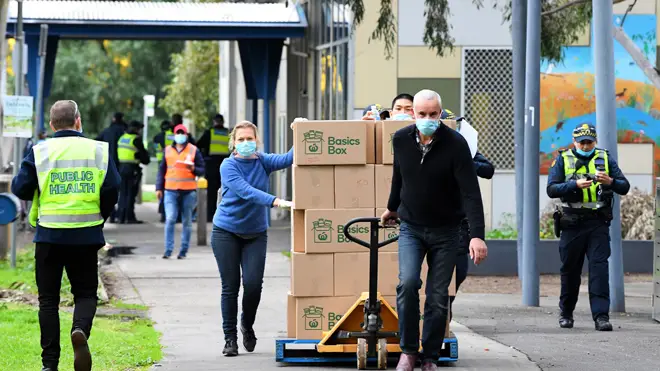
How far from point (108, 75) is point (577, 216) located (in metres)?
49.2

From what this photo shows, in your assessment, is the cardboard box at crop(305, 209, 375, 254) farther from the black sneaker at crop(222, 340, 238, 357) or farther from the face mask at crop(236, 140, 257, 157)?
the black sneaker at crop(222, 340, 238, 357)

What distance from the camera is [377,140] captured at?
31.2 feet

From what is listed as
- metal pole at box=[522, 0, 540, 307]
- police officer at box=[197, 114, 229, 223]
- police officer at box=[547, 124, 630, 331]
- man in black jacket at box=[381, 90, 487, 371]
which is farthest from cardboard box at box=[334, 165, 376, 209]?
police officer at box=[197, 114, 229, 223]

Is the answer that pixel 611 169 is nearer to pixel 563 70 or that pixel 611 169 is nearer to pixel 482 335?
pixel 482 335

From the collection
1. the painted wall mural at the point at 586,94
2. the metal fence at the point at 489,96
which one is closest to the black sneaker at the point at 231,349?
the painted wall mural at the point at 586,94

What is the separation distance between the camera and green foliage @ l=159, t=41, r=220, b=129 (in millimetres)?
43125

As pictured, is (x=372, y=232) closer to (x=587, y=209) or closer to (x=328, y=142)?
(x=328, y=142)

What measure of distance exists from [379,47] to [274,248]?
3.43 metres

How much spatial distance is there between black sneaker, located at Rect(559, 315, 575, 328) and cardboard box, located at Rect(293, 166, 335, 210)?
3419mm

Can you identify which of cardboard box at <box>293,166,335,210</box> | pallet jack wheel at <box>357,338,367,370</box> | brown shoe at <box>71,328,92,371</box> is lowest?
pallet jack wheel at <box>357,338,367,370</box>

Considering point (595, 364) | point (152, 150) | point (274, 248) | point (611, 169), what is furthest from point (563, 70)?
point (152, 150)

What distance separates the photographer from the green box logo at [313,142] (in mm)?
9359

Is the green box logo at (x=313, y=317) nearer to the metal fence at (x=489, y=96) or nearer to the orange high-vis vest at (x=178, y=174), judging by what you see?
the orange high-vis vest at (x=178, y=174)

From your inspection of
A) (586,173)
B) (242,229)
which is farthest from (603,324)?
(242,229)
